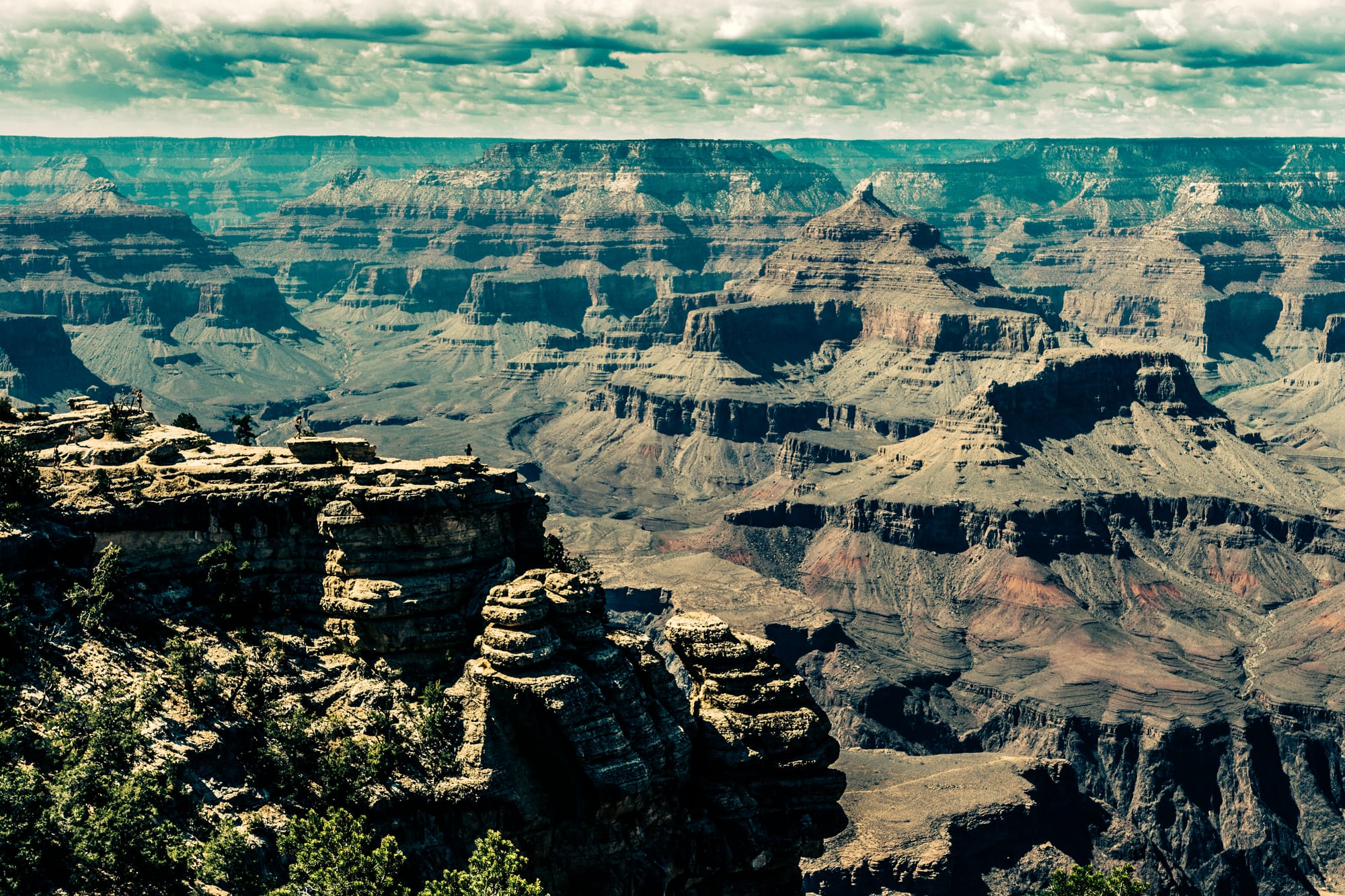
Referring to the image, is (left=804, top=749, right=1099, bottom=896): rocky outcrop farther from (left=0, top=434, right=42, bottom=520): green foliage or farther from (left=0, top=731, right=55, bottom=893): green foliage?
(left=0, top=731, right=55, bottom=893): green foliage

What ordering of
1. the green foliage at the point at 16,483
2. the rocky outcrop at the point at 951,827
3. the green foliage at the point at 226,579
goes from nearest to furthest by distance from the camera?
the green foliage at the point at 16,483 → the green foliage at the point at 226,579 → the rocky outcrop at the point at 951,827

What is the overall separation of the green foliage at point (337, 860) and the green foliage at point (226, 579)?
13.1m

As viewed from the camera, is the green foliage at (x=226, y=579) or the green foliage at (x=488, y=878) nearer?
the green foliage at (x=488, y=878)

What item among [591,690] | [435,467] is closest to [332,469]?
[435,467]

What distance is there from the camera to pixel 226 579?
78812 millimetres

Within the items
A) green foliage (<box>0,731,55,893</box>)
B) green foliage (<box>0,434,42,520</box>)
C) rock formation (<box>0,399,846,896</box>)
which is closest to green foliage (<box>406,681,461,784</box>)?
rock formation (<box>0,399,846,896</box>)

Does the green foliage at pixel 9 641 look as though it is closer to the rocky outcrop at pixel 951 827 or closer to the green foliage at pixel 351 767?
the green foliage at pixel 351 767

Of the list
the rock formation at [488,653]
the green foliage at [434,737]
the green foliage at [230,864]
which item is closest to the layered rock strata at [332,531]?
the rock formation at [488,653]

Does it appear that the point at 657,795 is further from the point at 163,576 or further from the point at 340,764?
the point at 163,576

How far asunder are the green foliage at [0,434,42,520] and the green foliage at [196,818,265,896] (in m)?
21.0

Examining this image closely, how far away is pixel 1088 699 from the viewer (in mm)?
198500

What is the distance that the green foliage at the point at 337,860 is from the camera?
66.9 metres

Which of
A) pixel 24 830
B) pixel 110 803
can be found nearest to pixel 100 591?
pixel 110 803

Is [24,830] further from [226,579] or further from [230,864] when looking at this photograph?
[226,579]
